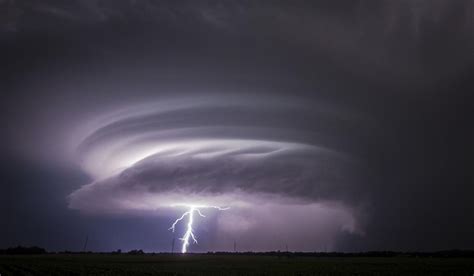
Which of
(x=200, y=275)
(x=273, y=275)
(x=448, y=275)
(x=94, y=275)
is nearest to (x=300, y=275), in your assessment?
(x=273, y=275)

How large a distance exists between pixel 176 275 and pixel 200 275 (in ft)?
12.0

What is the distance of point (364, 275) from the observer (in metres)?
53.2

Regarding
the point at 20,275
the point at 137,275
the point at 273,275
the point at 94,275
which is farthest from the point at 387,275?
the point at 20,275

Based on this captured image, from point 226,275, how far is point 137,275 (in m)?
12.2

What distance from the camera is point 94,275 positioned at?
2000 inches

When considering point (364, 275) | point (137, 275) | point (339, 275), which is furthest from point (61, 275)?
point (364, 275)

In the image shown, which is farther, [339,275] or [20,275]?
[339,275]

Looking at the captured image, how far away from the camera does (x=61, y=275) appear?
5022 cm

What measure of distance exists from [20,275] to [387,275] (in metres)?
48.4

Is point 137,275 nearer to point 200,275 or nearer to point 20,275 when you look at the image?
point 200,275

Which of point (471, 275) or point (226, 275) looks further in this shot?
point (226, 275)

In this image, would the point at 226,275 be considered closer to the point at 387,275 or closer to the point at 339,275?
the point at 339,275

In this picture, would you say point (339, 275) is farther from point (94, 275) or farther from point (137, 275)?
point (94, 275)

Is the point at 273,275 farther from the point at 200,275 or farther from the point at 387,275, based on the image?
the point at 387,275
